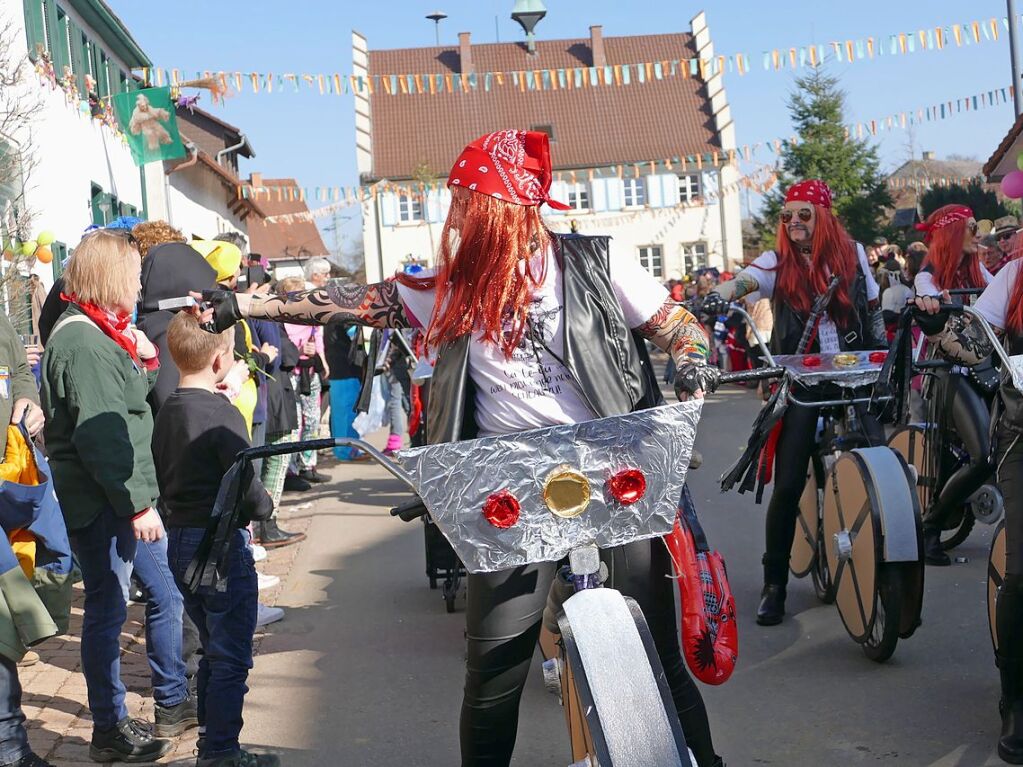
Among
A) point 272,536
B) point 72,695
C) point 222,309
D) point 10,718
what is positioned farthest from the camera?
point 272,536

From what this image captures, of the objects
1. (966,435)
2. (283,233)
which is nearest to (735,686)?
(966,435)

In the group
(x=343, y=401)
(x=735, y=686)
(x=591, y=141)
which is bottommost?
(x=735, y=686)

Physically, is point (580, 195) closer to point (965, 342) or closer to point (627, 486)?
point (965, 342)

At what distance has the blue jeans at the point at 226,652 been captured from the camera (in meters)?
4.34

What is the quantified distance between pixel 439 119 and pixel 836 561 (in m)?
57.7

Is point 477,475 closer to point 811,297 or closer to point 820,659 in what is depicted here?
point 820,659

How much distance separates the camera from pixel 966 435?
6.76m

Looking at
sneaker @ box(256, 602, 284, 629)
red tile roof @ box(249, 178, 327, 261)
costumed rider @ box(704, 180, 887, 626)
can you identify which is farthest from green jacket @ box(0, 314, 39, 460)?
red tile roof @ box(249, 178, 327, 261)

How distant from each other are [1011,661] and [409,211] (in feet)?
183

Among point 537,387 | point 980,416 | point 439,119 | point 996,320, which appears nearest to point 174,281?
point 537,387

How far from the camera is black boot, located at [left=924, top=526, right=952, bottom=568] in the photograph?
23.3ft

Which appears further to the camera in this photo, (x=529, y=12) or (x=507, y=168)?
(x=529, y=12)

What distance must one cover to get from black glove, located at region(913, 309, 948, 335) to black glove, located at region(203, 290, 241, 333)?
7.67 ft

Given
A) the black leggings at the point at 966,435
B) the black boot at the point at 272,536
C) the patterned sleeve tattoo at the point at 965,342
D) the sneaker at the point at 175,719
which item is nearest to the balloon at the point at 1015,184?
the black leggings at the point at 966,435
